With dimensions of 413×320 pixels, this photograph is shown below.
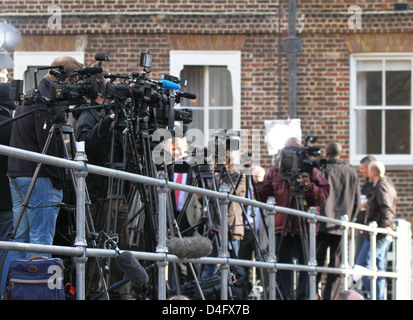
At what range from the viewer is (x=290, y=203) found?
9.40 m

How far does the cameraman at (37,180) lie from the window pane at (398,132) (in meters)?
8.70

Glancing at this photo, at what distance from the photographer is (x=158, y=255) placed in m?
6.05

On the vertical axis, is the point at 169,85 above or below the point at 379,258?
above

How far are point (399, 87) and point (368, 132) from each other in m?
0.81

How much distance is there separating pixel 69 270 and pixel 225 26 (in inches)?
338

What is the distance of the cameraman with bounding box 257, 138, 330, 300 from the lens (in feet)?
29.6

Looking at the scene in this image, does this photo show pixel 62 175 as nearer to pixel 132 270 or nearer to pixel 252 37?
pixel 132 270

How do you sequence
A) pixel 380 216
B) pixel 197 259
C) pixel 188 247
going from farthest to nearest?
Result: pixel 380 216 < pixel 197 259 < pixel 188 247

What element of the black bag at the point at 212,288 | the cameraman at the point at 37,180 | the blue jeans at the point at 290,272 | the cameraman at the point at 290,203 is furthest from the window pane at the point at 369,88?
the cameraman at the point at 37,180

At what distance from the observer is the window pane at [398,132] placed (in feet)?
47.2

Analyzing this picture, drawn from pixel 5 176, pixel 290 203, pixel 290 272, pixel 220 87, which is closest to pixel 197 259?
pixel 5 176

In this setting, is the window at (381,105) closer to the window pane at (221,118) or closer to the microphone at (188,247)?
the window pane at (221,118)

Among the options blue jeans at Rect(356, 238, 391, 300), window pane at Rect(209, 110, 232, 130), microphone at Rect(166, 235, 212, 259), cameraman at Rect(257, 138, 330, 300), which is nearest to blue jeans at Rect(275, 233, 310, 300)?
cameraman at Rect(257, 138, 330, 300)
